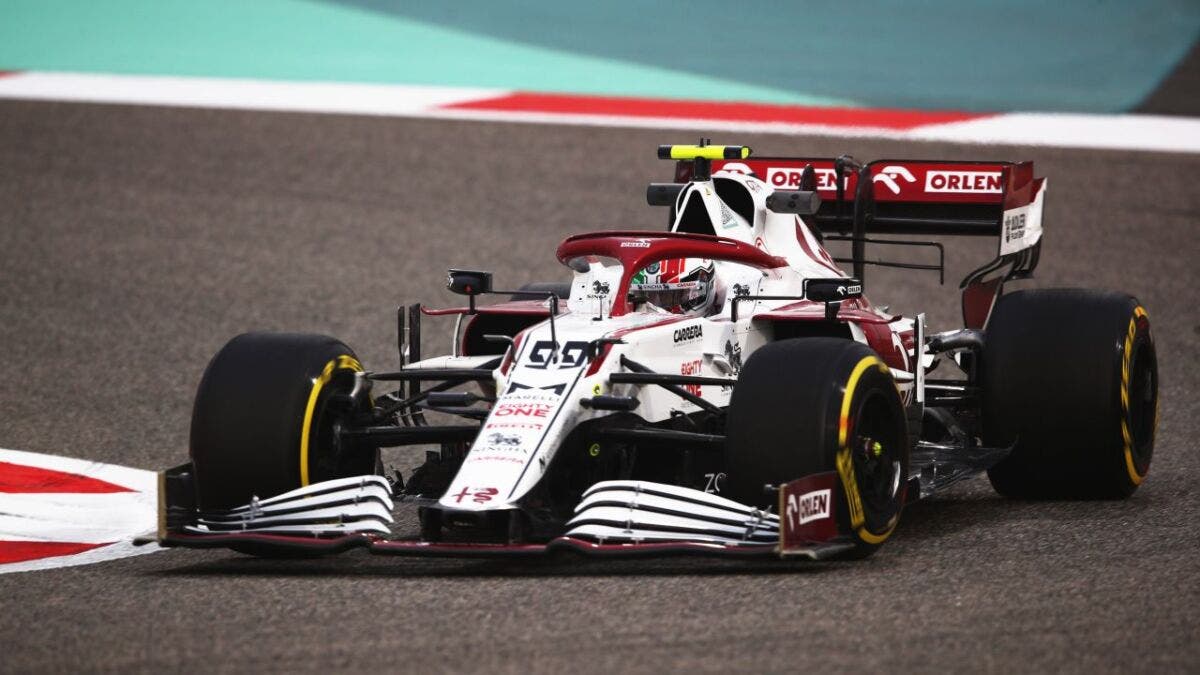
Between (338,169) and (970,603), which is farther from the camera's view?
(338,169)

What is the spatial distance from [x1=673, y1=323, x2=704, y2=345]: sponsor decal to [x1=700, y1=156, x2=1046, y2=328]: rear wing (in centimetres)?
188

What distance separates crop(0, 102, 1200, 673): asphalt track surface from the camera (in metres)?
5.94

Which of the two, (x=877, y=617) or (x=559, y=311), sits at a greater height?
(x=559, y=311)

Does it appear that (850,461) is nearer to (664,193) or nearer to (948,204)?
(664,193)

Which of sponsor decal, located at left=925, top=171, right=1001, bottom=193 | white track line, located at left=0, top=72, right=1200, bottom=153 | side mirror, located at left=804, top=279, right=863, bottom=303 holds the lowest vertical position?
side mirror, located at left=804, top=279, right=863, bottom=303

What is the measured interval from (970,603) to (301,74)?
53.2ft

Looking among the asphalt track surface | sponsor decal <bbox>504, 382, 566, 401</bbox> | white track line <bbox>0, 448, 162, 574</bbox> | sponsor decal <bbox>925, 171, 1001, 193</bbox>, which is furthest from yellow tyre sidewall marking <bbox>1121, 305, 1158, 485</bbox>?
white track line <bbox>0, 448, 162, 574</bbox>

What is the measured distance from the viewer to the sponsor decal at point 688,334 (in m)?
7.70

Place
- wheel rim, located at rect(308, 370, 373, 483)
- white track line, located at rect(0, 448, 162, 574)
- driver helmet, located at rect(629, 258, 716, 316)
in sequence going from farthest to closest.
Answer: driver helmet, located at rect(629, 258, 716, 316)
white track line, located at rect(0, 448, 162, 574)
wheel rim, located at rect(308, 370, 373, 483)

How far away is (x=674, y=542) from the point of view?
673 centimetres

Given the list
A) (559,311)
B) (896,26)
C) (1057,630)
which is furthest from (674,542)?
(896,26)

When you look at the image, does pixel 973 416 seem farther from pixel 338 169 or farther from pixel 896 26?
pixel 896 26

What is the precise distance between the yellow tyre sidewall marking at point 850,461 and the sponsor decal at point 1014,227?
2616 millimetres

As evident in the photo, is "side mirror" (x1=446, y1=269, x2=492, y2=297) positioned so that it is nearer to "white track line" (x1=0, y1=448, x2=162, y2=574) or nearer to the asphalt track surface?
the asphalt track surface
